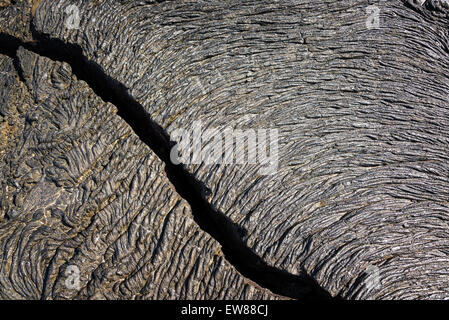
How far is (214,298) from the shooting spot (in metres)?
1.64

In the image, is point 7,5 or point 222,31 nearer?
point 222,31

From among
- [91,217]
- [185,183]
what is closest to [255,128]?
[185,183]

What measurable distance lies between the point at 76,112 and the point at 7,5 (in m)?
0.72

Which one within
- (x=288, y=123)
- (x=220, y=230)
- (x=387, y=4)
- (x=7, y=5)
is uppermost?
(x=7, y=5)

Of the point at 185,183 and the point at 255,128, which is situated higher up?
the point at 255,128

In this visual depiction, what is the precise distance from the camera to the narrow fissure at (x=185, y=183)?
5.57ft

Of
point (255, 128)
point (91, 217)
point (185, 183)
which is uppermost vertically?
point (255, 128)

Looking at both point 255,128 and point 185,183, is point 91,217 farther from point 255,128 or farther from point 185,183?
point 255,128

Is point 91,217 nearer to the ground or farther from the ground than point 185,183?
Answer: nearer to the ground

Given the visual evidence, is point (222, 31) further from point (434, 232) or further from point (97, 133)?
point (434, 232)

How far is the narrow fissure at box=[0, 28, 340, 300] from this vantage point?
5.57 feet

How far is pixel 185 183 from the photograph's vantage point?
1781 millimetres
